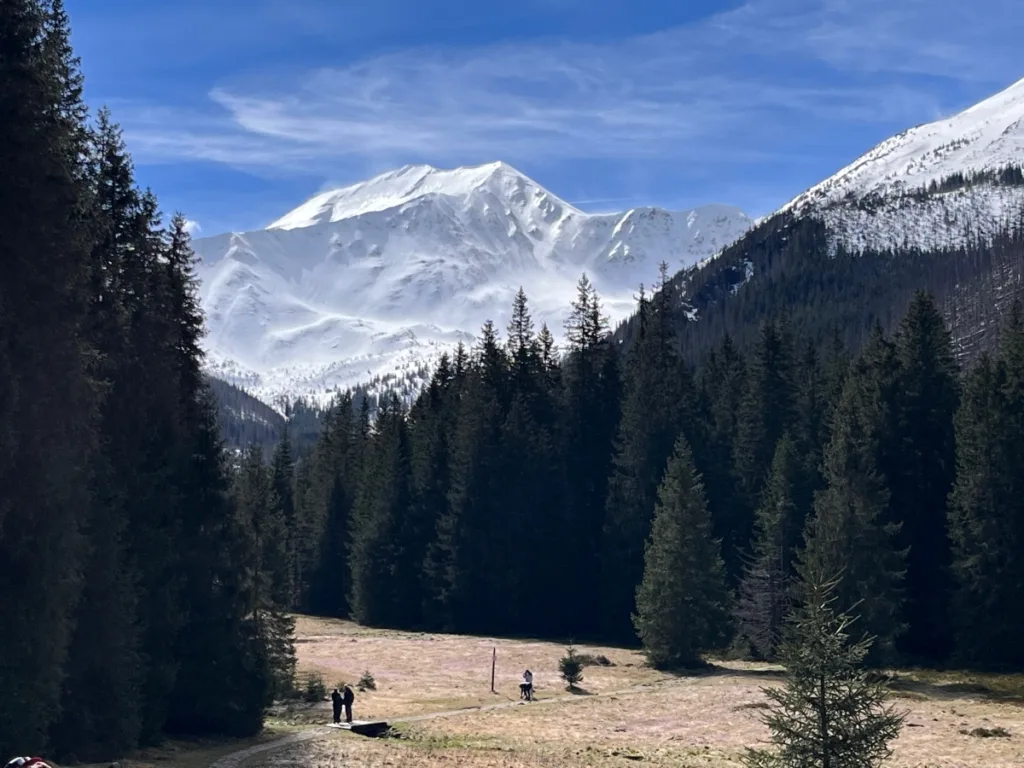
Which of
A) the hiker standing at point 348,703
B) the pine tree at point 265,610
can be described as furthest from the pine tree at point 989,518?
the pine tree at point 265,610

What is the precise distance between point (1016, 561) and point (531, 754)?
3403cm

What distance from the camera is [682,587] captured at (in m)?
54.1

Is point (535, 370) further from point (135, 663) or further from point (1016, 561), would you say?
point (135, 663)

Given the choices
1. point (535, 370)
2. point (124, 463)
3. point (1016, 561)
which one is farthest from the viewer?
point (535, 370)

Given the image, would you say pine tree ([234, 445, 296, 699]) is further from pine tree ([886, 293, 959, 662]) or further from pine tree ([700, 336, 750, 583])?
pine tree ([886, 293, 959, 662])

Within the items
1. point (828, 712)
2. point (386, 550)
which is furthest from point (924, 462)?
point (828, 712)

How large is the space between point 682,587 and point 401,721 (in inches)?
810

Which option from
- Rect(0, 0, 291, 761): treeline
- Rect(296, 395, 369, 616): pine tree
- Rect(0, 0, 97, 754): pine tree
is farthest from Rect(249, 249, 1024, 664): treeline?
Rect(0, 0, 97, 754): pine tree

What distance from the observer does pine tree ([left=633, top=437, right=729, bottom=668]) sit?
5375 centimetres

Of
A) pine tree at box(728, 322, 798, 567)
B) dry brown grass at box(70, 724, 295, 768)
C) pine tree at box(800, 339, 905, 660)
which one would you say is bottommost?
dry brown grass at box(70, 724, 295, 768)

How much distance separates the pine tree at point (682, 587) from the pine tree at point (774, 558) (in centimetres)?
281

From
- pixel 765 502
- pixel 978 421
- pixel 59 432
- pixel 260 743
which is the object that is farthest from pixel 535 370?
pixel 59 432

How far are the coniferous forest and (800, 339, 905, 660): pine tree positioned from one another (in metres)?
0.17

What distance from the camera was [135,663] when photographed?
29062mm
